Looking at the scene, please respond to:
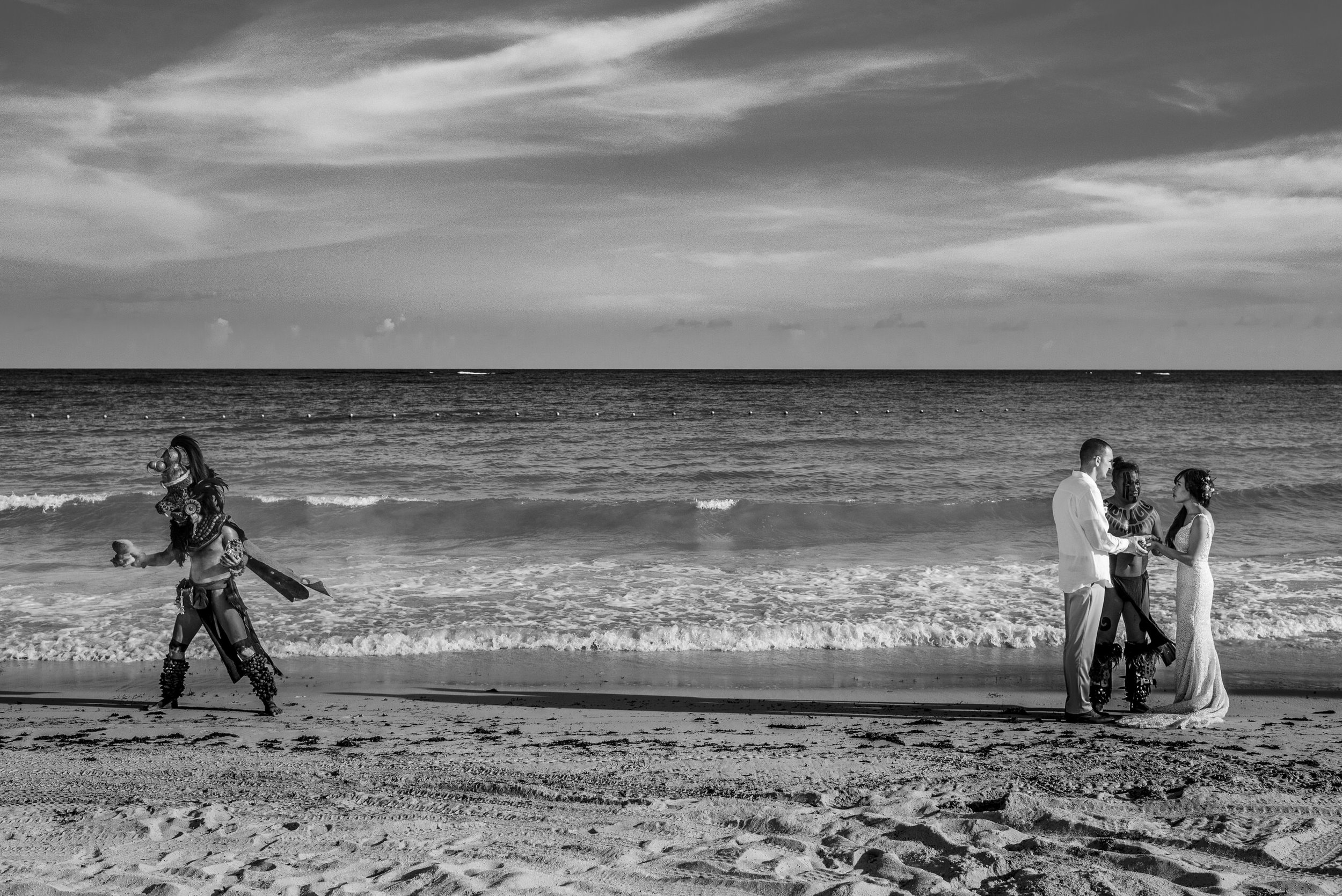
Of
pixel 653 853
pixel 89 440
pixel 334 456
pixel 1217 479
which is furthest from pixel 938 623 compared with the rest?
pixel 89 440

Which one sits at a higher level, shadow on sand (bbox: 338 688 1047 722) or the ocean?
the ocean

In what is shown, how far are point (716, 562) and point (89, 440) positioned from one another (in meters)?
25.0

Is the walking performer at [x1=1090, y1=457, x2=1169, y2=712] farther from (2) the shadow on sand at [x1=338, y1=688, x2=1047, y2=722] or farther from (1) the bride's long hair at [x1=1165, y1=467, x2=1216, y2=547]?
(2) the shadow on sand at [x1=338, y1=688, x2=1047, y2=722]

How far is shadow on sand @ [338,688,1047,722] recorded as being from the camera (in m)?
6.59

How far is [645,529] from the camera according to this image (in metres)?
15.6

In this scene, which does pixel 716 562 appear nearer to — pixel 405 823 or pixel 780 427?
pixel 405 823

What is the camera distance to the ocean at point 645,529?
29.4 feet

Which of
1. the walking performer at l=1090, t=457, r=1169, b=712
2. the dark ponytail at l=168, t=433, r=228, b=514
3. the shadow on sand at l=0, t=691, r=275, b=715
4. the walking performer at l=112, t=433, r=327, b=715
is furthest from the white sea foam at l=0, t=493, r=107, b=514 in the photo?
the walking performer at l=1090, t=457, r=1169, b=712

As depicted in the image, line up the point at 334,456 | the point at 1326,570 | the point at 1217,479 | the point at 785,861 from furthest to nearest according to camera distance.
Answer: the point at 334,456 → the point at 1217,479 → the point at 1326,570 → the point at 785,861

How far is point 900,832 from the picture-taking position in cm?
441

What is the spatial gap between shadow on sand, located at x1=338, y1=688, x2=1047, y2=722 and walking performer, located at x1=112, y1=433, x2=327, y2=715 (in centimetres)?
87

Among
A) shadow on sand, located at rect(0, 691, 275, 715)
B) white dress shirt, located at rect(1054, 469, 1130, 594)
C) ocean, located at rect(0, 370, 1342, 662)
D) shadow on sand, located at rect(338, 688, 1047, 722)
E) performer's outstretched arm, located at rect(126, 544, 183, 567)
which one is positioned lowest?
shadow on sand, located at rect(0, 691, 275, 715)

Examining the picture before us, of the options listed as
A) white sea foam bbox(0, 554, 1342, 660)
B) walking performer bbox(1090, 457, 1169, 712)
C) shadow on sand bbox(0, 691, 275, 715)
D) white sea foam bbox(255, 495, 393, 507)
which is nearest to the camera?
walking performer bbox(1090, 457, 1169, 712)

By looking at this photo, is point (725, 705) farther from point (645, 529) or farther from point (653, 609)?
point (645, 529)
